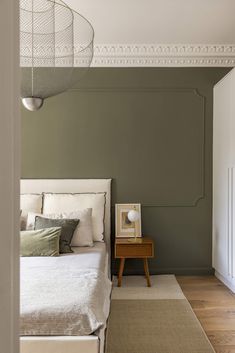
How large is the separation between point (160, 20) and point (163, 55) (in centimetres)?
73

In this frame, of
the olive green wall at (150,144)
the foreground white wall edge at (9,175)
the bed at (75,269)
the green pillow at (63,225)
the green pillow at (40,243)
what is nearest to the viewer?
the foreground white wall edge at (9,175)

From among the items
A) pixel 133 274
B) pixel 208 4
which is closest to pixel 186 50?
pixel 208 4

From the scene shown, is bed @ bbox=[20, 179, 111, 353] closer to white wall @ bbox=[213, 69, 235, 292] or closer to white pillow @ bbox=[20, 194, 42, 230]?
white pillow @ bbox=[20, 194, 42, 230]

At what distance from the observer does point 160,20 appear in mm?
3742

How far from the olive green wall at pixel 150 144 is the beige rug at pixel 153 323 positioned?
0.81m

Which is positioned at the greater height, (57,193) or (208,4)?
(208,4)

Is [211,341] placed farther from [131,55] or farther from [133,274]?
[131,55]

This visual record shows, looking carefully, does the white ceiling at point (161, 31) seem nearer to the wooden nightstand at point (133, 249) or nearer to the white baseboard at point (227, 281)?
the wooden nightstand at point (133, 249)

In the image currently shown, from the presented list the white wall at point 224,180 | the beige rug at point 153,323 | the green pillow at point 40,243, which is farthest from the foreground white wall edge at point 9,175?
the white wall at point 224,180

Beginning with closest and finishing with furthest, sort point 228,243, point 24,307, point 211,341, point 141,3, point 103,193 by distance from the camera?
1. point 24,307
2. point 211,341
3. point 141,3
4. point 228,243
5. point 103,193

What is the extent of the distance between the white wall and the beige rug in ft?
2.18

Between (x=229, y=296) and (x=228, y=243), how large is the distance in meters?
0.56

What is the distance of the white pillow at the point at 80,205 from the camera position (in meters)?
4.15

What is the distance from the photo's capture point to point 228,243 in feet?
13.1
